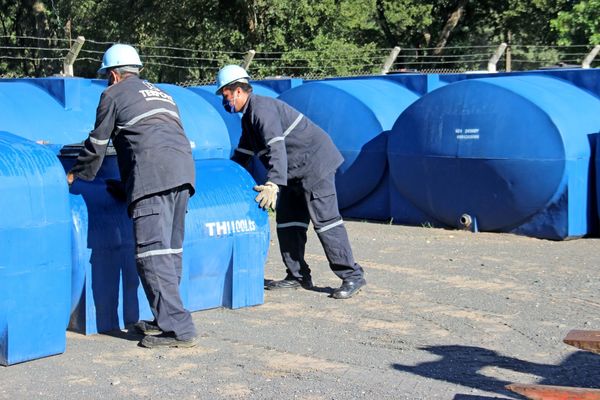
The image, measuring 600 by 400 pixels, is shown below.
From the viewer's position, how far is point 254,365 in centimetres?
559

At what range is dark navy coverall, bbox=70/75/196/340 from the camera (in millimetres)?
5855

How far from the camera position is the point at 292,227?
769 cm

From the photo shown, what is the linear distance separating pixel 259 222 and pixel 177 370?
68.8 inches

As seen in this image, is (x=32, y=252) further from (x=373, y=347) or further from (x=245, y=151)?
(x=245, y=151)

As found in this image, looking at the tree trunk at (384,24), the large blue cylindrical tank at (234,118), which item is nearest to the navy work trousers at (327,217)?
the large blue cylindrical tank at (234,118)

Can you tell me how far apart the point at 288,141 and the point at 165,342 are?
81.4 inches

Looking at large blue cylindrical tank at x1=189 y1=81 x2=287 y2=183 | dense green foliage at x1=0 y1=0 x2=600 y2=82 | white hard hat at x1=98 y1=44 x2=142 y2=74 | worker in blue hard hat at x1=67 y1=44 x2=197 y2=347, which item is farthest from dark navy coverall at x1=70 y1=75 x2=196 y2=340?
dense green foliage at x1=0 y1=0 x2=600 y2=82

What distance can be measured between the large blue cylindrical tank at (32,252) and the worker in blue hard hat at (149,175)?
1.38 ft

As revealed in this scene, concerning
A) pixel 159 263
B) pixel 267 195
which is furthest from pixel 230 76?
pixel 159 263

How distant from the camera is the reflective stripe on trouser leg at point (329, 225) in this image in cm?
734

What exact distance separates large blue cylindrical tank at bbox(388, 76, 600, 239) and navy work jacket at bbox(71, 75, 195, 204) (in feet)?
16.1

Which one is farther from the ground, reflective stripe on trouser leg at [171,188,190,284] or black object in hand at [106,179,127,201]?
black object in hand at [106,179,127,201]

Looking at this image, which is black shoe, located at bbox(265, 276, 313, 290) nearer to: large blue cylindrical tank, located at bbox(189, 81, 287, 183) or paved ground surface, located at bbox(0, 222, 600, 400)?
paved ground surface, located at bbox(0, 222, 600, 400)

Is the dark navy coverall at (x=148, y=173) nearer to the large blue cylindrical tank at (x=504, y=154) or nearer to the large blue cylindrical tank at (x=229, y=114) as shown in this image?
the large blue cylindrical tank at (x=504, y=154)
